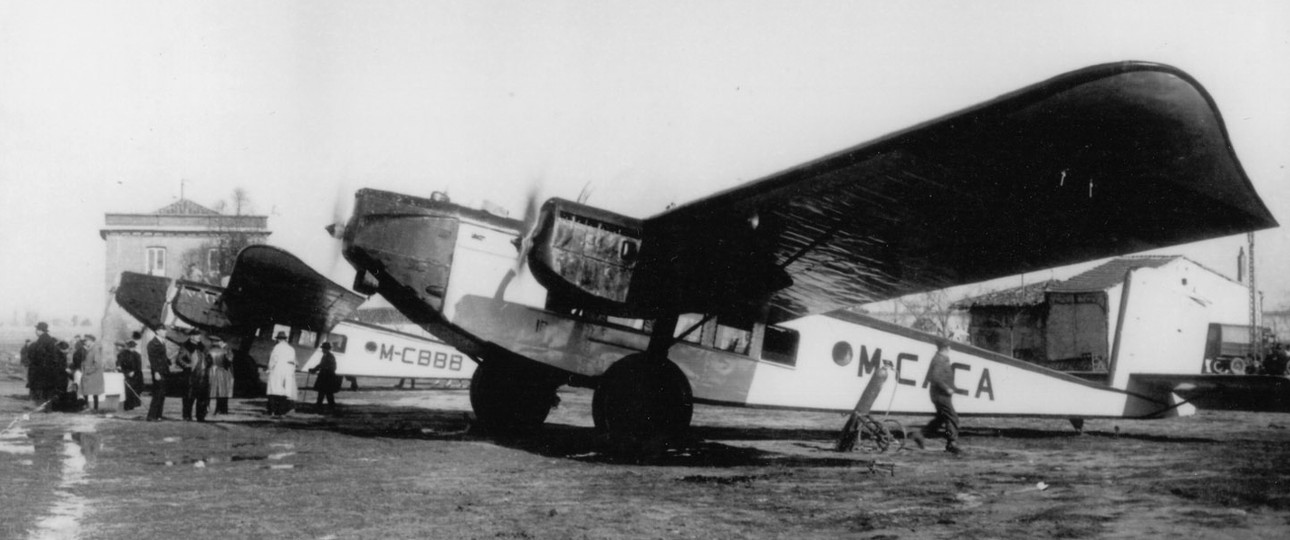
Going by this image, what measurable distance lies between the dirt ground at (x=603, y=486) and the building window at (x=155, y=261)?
46.0m

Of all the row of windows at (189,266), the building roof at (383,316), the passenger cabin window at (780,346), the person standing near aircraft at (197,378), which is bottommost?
the person standing near aircraft at (197,378)

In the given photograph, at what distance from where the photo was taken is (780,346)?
11.9 metres

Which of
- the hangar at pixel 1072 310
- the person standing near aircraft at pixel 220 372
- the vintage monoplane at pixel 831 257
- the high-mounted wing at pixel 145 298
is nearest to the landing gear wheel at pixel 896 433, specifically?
the vintage monoplane at pixel 831 257

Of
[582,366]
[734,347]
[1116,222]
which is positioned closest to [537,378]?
[582,366]

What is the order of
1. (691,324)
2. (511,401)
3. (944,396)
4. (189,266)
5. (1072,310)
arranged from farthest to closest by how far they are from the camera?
(189,266) < (1072,310) < (511,401) < (691,324) < (944,396)

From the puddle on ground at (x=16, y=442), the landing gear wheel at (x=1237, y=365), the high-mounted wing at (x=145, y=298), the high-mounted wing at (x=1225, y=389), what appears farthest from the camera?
the landing gear wheel at (x=1237, y=365)

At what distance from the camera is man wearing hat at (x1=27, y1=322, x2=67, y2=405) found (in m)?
16.8

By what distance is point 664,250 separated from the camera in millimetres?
8703

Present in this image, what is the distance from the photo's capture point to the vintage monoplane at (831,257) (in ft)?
19.3

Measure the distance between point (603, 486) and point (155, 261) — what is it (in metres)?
54.8

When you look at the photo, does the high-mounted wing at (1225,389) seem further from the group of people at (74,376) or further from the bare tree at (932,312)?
the bare tree at (932,312)

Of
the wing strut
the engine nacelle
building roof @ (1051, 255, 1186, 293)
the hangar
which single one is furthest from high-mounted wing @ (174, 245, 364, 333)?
building roof @ (1051, 255, 1186, 293)

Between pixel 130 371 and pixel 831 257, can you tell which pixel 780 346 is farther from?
pixel 130 371

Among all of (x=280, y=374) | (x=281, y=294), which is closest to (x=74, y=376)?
(x=281, y=294)
